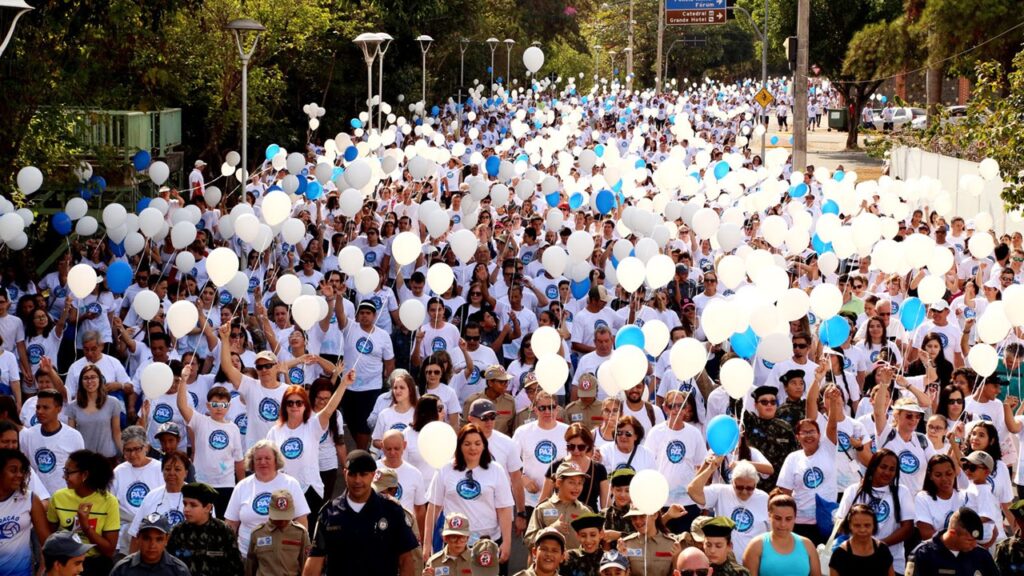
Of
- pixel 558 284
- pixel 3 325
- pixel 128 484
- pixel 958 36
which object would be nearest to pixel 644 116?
pixel 958 36

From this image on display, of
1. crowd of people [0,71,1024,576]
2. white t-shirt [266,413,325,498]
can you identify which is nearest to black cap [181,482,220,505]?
A: crowd of people [0,71,1024,576]

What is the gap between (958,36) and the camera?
118ft

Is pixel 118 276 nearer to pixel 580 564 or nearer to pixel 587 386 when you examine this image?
pixel 587 386

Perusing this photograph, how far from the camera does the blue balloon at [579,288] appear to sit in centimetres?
1335

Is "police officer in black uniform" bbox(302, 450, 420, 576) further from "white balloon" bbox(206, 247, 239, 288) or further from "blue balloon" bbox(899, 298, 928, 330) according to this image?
"blue balloon" bbox(899, 298, 928, 330)

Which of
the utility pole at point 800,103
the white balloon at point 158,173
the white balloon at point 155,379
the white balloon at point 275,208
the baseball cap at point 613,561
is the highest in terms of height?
the utility pole at point 800,103

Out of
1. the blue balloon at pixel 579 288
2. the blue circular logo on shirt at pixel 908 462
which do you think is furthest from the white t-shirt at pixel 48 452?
the blue balloon at pixel 579 288

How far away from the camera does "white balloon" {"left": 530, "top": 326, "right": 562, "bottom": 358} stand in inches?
380

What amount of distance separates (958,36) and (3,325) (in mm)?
29574

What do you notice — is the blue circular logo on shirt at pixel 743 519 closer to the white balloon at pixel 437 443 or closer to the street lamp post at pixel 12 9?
the white balloon at pixel 437 443

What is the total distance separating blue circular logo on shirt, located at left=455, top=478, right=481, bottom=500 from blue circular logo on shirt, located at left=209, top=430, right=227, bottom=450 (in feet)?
5.70

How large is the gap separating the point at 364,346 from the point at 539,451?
113 inches

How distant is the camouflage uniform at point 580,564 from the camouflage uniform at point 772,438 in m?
2.25

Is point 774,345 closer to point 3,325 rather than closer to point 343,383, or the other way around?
point 343,383
